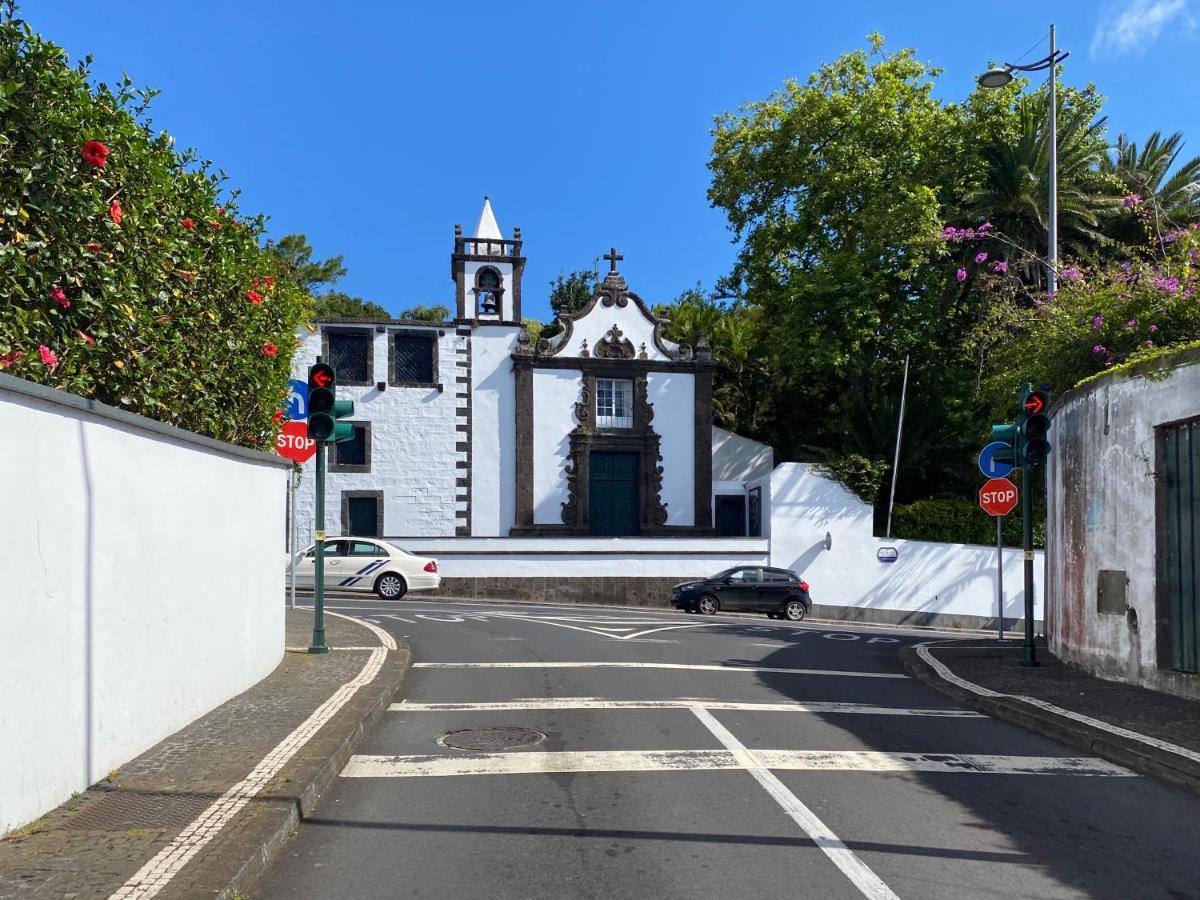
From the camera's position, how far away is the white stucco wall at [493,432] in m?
34.5

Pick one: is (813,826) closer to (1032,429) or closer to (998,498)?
(1032,429)

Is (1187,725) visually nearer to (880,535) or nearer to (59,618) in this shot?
(59,618)

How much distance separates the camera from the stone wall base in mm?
30641

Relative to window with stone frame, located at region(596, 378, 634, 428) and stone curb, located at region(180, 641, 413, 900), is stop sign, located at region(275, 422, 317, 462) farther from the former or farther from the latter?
window with stone frame, located at region(596, 378, 634, 428)

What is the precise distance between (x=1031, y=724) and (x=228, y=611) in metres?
7.40

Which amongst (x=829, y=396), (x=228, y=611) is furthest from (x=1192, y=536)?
(x=829, y=396)

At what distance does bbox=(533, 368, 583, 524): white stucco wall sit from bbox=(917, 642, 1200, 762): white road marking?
2144cm

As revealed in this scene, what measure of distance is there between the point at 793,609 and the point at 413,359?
15.1 m

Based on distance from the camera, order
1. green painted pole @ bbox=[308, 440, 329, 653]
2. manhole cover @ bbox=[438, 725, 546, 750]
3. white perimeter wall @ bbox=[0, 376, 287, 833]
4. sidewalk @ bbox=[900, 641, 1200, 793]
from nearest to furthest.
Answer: white perimeter wall @ bbox=[0, 376, 287, 833] → sidewalk @ bbox=[900, 641, 1200, 793] → manhole cover @ bbox=[438, 725, 546, 750] → green painted pole @ bbox=[308, 440, 329, 653]

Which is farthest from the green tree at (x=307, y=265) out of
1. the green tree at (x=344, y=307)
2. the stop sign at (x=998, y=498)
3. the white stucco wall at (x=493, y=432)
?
the stop sign at (x=998, y=498)

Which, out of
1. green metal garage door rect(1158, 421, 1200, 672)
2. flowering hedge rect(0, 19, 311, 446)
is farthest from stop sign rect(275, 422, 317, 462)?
green metal garage door rect(1158, 421, 1200, 672)

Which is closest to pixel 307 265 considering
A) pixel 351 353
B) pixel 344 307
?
pixel 344 307

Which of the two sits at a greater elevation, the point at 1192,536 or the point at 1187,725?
the point at 1192,536

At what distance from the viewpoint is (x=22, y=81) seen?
6438 millimetres
